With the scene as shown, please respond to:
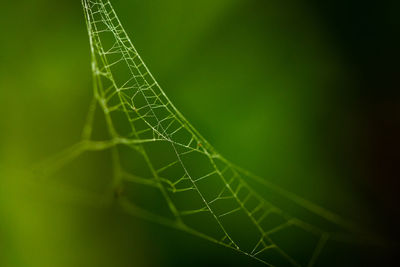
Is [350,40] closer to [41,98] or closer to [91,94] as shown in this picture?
[91,94]

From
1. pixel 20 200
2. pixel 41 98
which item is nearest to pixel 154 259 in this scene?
pixel 20 200

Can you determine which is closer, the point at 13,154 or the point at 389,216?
the point at 389,216

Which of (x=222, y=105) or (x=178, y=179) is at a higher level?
(x=222, y=105)
